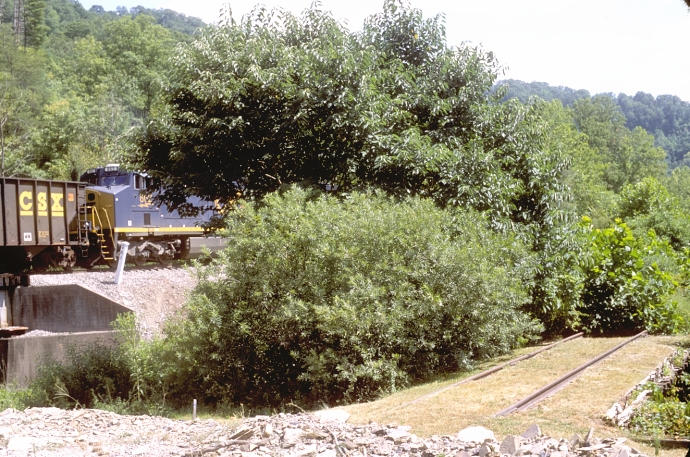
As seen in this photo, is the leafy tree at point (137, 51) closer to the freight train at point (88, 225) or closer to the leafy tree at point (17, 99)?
the leafy tree at point (17, 99)

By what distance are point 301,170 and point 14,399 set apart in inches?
329

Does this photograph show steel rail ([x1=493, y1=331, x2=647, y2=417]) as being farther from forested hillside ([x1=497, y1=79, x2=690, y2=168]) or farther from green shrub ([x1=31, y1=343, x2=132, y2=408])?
forested hillside ([x1=497, y1=79, x2=690, y2=168])

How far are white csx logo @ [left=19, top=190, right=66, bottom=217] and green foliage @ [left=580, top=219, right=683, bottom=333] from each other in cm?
1678

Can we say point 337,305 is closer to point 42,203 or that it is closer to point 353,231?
point 353,231

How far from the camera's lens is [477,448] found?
6.79m

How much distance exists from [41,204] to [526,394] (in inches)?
683

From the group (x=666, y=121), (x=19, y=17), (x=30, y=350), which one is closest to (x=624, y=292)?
(x=30, y=350)

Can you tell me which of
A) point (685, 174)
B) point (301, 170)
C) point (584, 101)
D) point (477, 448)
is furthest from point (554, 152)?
point (685, 174)

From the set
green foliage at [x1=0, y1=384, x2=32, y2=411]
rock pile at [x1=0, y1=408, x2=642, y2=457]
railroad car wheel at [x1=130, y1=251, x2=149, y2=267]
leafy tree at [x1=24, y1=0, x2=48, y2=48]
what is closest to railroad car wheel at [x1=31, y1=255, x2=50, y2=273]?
railroad car wheel at [x1=130, y1=251, x2=149, y2=267]

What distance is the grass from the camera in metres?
8.00

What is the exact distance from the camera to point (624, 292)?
18.4m

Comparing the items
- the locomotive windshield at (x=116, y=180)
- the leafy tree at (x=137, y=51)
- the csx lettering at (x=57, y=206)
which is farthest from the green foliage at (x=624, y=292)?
the leafy tree at (x=137, y=51)

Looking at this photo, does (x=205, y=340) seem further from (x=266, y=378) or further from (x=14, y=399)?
(x=14, y=399)

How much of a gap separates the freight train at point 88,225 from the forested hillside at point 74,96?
2276mm
